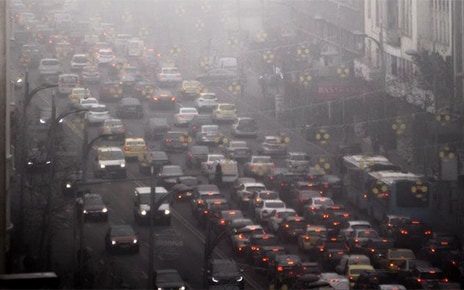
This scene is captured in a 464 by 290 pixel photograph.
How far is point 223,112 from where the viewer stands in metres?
68.6

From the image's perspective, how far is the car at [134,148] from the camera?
59750 millimetres

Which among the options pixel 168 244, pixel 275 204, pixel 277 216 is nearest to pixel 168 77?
pixel 275 204

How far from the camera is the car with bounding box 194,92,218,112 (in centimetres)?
7150

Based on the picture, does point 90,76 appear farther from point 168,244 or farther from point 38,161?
point 168,244

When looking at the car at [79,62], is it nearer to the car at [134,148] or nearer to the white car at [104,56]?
the white car at [104,56]

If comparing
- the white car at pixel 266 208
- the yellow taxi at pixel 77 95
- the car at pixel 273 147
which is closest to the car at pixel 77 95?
the yellow taxi at pixel 77 95

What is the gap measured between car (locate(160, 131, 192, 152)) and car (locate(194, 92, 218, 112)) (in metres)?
8.85

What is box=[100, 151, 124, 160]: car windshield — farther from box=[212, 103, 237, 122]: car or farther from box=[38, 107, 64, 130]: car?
box=[212, 103, 237, 122]: car

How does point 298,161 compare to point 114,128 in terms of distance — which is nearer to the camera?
point 298,161

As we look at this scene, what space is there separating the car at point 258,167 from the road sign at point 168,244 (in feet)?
32.5

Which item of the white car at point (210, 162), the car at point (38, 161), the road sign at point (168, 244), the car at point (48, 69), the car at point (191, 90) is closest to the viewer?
the road sign at point (168, 244)

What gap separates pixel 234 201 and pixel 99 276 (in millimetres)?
13445

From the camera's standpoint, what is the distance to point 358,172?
52.8m

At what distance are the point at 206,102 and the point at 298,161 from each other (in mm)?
14205
